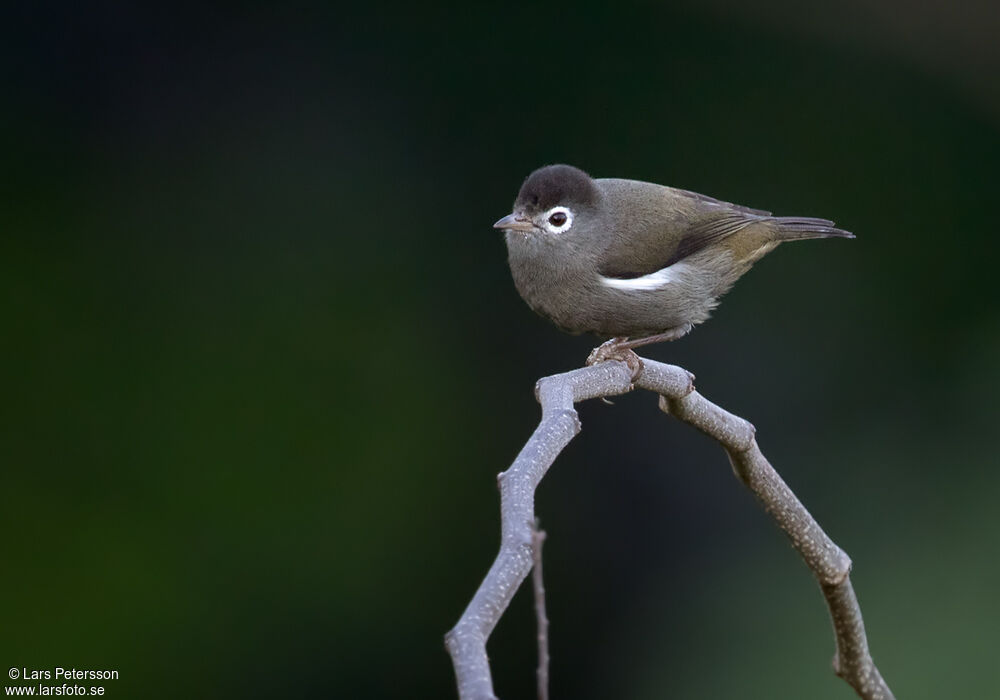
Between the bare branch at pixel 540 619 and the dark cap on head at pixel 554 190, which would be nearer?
the bare branch at pixel 540 619

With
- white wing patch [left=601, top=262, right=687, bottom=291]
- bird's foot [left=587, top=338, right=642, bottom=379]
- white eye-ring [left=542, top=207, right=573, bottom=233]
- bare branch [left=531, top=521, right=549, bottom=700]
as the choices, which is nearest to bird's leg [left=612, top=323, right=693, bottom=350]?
bird's foot [left=587, top=338, right=642, bottom=379]

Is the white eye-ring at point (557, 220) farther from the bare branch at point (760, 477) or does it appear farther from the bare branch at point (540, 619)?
the bare branch at point (540, 619)

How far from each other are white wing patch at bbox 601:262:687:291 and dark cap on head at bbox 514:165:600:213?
35 cm

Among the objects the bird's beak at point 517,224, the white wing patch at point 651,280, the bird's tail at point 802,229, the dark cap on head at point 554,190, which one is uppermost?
the dark cap on head at point 554,190

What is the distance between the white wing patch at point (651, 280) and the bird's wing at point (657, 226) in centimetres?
2

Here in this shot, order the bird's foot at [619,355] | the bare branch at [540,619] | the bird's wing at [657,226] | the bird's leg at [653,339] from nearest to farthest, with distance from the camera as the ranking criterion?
the bare branch at [540,619] < the bird's foot at [619,355] < the bird's leg at [653,339] < the bird's wing at [657,226]

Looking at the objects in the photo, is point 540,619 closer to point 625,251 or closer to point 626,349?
point 626,349

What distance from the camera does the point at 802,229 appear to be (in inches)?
198

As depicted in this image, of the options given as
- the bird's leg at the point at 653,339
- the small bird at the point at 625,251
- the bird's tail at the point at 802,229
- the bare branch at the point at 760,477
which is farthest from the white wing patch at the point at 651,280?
the bare branch at the point at 760,477

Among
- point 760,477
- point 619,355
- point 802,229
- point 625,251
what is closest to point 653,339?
point 625,251

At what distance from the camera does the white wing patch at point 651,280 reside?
4.64m

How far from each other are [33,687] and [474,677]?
406 centimetres

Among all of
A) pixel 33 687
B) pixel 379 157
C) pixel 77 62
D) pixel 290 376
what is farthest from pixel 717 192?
pixel 33 687

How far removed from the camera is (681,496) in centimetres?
710
